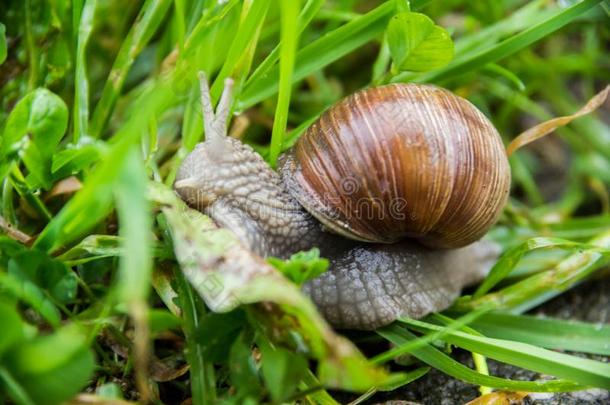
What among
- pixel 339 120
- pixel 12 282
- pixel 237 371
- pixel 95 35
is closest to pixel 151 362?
pixel 237 371

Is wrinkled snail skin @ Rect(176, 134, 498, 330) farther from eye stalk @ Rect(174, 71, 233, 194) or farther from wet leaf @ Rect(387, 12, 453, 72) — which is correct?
wet leaf @ Rect(387, 12, 453, 72)

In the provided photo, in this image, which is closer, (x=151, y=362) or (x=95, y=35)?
(x=151, y=362)

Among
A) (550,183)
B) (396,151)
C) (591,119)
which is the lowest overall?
(550,183)

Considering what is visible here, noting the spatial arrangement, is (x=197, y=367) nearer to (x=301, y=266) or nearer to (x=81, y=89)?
(x=301, y=266)

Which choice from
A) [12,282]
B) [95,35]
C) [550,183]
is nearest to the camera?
[12,282]

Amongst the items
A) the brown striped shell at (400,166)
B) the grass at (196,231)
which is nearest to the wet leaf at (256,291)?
the grass at (196,231)

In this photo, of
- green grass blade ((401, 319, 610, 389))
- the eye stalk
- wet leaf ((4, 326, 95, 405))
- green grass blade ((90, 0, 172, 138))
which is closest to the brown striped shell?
the eye stalk

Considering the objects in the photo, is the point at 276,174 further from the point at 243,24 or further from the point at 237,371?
the point at 237,371
